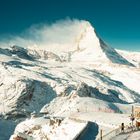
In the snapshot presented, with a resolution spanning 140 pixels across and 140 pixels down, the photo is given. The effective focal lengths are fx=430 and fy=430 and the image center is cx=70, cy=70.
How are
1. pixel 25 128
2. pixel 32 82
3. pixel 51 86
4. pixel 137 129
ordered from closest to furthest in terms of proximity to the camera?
pixel 137 129 → pixel 25 128 → pixel 32 82 → pixel 51 86

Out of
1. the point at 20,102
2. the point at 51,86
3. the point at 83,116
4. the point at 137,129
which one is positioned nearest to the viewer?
the point at 137,129

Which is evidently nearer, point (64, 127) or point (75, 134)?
point (75, 134)

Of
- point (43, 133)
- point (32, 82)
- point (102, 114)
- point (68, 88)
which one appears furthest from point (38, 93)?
point (43, 133)

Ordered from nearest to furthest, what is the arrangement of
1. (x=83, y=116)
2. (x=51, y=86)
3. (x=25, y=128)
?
1. (x=25, y=128)
2. (x=83, y=116)
3. (x=51, y=86)

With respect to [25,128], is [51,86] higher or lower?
higher

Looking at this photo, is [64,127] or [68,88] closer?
[64,127]

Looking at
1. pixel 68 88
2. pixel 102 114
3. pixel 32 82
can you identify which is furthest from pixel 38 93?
pixel 102 114

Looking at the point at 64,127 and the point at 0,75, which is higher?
the point at 0,75

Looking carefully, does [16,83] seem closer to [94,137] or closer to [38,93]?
[38,93]

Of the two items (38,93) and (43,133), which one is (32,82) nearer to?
(38,93)
